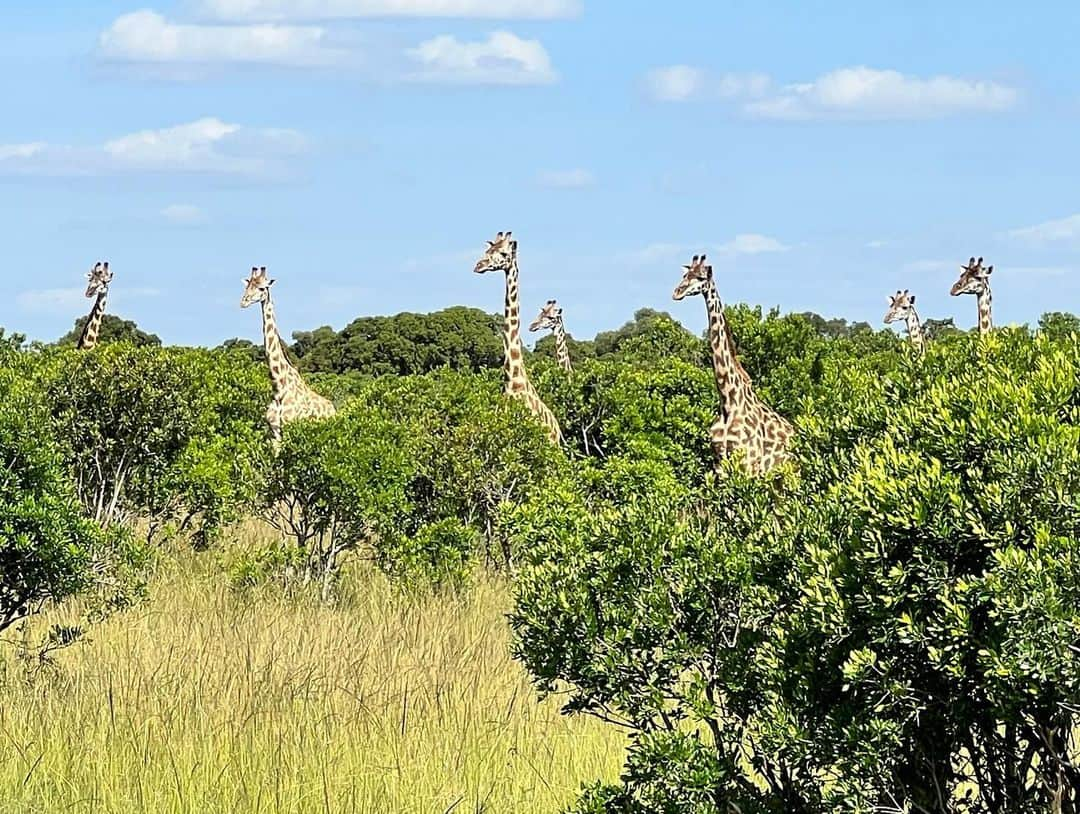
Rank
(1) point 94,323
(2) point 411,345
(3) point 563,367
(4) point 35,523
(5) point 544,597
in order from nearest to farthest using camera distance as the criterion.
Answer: (5) point 544,597
(4) point 35,523
(3) point 563,367
(1) point 94,323
(2) point 411,345

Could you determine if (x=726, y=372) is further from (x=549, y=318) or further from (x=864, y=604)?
(x=549, y=318)

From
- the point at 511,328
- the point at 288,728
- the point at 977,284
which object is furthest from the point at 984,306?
the point at 288,728

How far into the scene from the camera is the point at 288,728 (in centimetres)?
746

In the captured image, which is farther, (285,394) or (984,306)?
(984,306)

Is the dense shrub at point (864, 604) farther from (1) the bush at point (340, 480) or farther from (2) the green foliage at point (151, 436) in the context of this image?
(2) the green foliage at point (151, 436)

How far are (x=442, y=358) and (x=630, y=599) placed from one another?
36955 mm

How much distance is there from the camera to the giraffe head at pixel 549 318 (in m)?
31.5

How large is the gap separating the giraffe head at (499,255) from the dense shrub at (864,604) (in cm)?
1278

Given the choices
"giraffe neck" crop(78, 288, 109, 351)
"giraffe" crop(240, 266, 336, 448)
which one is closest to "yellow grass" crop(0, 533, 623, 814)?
"giraffe" crop(240, 266, 336, 448)

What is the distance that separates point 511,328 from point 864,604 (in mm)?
13169

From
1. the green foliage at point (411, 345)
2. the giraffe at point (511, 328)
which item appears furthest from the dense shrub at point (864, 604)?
the green foliage at point (411, 345)

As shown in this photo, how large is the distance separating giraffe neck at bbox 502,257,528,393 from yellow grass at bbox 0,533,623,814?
576cm

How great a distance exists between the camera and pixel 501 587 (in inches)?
445

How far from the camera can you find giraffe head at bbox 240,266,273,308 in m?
19.0
